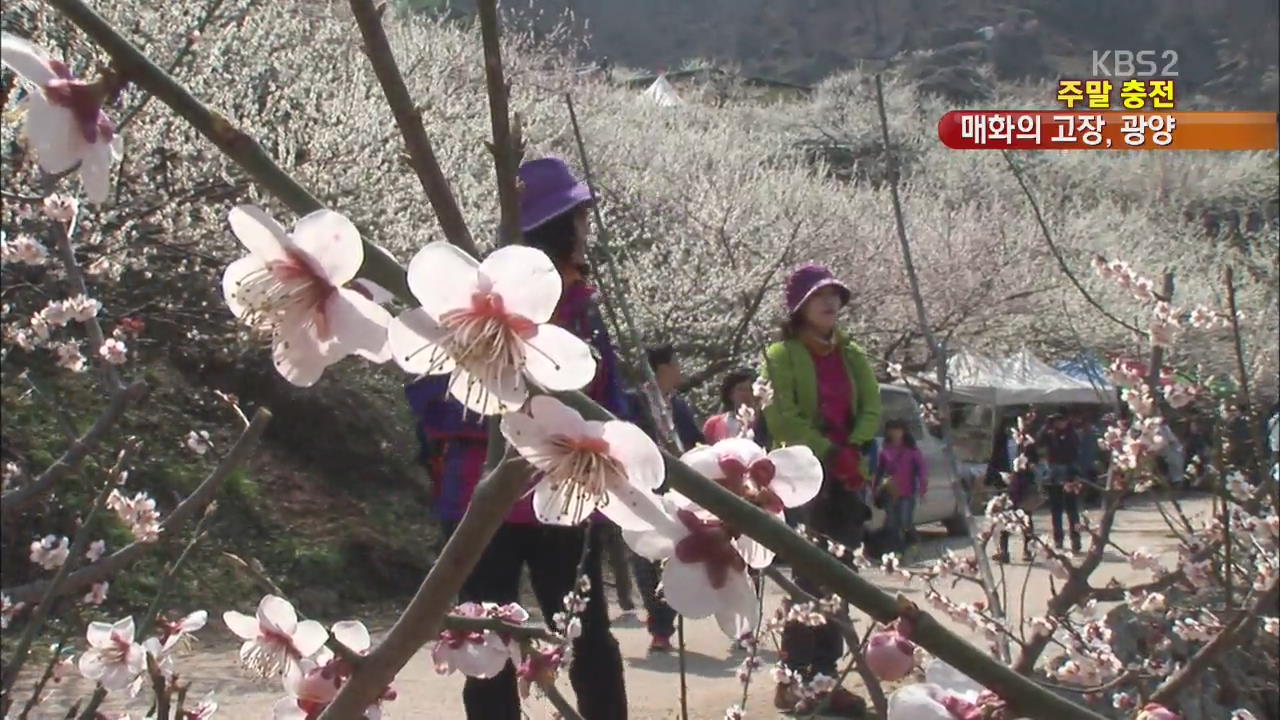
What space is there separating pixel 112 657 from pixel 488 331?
4.18 feet

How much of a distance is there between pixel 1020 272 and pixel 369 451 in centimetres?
1223

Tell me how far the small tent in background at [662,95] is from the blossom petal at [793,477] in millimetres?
21431

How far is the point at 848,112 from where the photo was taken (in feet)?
89.5

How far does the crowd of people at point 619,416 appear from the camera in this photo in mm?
1933

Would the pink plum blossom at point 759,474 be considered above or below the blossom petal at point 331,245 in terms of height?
below

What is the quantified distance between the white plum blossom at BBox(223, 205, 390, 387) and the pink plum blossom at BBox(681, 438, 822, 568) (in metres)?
0.26

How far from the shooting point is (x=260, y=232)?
807 millimetres

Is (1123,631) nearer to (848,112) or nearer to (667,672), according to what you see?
(667,672)

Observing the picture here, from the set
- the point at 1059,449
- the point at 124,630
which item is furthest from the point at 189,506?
the point at 1059,449

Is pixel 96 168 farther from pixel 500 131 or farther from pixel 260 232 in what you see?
pixel 500 131

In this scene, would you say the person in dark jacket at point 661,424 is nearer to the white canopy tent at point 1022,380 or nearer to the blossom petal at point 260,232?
the blossom petal at point 260,232

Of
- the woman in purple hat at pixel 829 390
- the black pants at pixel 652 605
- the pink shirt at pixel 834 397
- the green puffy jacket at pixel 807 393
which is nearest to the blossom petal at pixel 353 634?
the green puffy jacket at pixel 807 393

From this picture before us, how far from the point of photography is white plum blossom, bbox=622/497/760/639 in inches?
35.0

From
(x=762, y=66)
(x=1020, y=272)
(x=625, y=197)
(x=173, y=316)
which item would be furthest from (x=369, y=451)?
(x=762, y=66)
